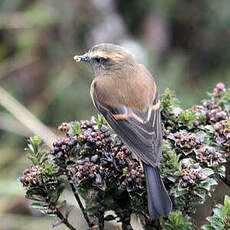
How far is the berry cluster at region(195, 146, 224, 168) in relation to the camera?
242cm

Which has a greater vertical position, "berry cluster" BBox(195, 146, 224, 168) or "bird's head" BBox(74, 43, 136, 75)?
"bird's head" BBox(74, 43, 136, 75)

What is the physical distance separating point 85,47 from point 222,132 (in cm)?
509

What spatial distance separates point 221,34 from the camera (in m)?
7.44

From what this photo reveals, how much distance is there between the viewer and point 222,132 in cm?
→ 262

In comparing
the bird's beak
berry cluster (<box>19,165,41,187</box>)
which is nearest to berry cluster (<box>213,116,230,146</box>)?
berry cluster (<box>19,165,41,187</box>)

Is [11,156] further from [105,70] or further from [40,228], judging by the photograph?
[105,70]

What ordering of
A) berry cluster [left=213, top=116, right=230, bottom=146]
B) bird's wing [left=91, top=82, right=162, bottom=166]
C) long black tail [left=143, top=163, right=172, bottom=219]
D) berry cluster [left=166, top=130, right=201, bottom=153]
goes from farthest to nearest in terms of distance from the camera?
bird's wing [left=91, top=82, right=162, bottom=166], berry cluster [left=213, top=116, right=230, bottom=146], berry cluster [left=166, top=130, right=201, bottom=153], long black tail [left=143, top=163, right=172, bottom=219]

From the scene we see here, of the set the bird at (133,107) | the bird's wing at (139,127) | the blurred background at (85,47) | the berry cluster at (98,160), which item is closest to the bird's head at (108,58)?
the bird at (133,107)

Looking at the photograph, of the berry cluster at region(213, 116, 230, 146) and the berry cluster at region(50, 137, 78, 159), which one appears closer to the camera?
the berry cluster at region(50, 137, 78, 159)

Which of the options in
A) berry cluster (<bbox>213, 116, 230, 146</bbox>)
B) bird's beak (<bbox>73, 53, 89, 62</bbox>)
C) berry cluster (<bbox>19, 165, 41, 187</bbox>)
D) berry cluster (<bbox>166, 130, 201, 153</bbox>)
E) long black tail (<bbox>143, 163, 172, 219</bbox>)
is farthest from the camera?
bird's beak (<bbox>73, 53, 89, 62</bbox>)

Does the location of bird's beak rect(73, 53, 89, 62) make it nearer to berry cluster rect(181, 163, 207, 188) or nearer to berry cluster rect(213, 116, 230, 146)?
berry cluster rect(213, 116, 230, 146)

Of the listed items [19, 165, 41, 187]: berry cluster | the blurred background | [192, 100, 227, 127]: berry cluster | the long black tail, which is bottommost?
the long black tail

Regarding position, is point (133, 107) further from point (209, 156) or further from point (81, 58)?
point (209, 156)

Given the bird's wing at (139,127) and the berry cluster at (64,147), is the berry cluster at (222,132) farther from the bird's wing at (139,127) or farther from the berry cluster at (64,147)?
the berry cluster at (64,147)
